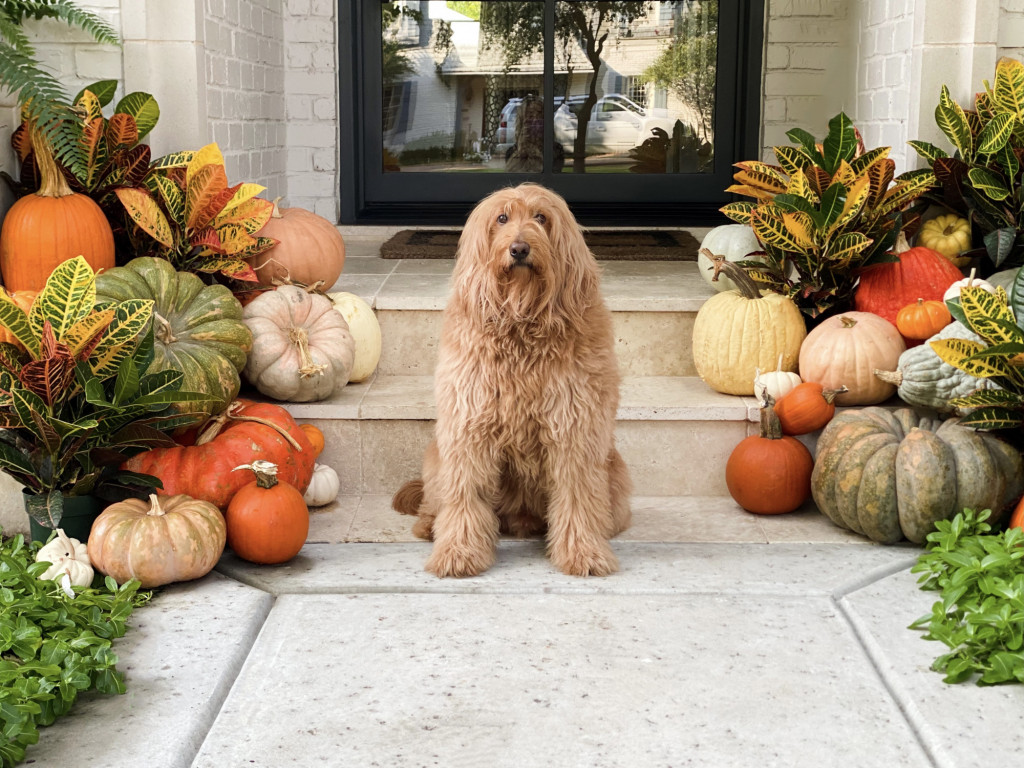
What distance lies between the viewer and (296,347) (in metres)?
3.67

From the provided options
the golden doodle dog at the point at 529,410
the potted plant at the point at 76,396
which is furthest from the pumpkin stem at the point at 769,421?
the potted plant at the point at 76,396

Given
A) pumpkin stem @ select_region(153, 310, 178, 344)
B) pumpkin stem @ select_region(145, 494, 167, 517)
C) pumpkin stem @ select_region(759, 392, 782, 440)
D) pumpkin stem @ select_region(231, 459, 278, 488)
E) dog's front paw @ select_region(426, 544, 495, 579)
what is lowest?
dog's front paw @ select_region(426, 544, 495, 579)

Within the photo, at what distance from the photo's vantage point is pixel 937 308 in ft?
11.6

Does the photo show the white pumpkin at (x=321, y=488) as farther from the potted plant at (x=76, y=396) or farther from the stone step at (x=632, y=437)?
the potted plant at (x=76, y=396)

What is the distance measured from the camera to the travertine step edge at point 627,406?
3650 millimetres

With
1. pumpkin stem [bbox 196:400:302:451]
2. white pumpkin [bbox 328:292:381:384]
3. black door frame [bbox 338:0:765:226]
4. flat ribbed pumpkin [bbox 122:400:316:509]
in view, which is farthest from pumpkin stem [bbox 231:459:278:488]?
black door frame [bbox 338:0:765:226]

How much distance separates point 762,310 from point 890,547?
37.0 inches

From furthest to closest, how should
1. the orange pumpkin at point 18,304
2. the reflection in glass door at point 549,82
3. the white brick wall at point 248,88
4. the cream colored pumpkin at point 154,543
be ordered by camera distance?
the reflection in glass door at point 549,82 → the white brick wall at point 248,88 → the orange pumpkin at point 18,304 → the cream colored pumpkin at point 154,543

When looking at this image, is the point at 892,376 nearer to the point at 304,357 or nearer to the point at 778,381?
the point at 778,381

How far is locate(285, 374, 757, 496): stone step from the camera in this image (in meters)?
3.66

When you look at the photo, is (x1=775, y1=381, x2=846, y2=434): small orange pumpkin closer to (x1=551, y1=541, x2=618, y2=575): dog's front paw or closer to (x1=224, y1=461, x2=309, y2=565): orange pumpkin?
(x1=551, y1=541, x2=618, y2=575): dog's front paw

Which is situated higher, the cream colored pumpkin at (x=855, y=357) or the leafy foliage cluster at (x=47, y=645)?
the cream colored pumpkin at (x=855, y=357)

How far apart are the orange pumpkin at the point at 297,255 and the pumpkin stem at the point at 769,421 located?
168 cm

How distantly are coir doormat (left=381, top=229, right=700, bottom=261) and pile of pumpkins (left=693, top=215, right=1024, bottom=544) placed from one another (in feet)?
2.90
